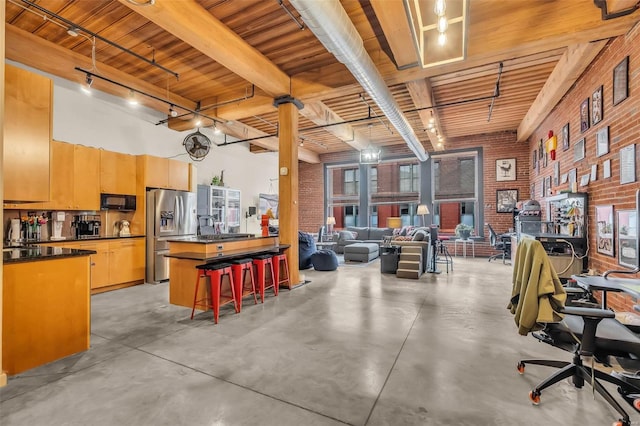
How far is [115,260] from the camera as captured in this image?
5172 mm

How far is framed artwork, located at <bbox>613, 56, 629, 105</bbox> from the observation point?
3.37 metres

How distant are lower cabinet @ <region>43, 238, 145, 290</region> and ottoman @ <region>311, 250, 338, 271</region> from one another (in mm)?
3479

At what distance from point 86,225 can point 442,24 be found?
5.96m

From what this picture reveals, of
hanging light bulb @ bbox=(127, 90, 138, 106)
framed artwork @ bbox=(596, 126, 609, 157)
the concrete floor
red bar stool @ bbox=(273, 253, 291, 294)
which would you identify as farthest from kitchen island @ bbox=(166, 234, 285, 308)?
framed artwork @ bbox=(596, 126, 609, 157)

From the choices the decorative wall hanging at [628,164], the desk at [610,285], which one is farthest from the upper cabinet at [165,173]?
the decorative wall hanging at [628,164]

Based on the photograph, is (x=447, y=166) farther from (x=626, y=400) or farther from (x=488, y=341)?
(x=626, y=400)

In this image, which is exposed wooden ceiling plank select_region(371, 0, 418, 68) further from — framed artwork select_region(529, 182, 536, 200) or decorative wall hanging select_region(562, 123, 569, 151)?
framed artwork select_region(529, 182, 536, 200)

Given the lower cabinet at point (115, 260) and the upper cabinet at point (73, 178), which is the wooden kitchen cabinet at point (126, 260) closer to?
the lower cabinet at point (115, 260)

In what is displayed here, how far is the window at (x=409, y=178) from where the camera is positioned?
10594 mm

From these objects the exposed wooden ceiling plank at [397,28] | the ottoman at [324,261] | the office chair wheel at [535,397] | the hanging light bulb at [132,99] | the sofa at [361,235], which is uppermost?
the exposed wooden ceiling plank at [397,28]

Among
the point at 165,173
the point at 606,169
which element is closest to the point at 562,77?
the point at 606,169

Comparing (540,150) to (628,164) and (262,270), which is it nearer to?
(628,164)

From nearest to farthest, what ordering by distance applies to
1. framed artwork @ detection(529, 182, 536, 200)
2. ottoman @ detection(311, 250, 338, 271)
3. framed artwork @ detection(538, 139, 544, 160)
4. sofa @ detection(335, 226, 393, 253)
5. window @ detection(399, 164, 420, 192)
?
1. ottoman @ detection(311, 250, 338, 271)
2. framed artwork @ detection(538, 139, 544, 160)
3. framed artwork @ detection(529, 182, 536, 200)
4. sofa @ detection(335, 226, 393, 253)
5. window @ detection(399, 164, 420, 192)

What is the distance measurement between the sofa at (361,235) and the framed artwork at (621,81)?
6809mm
